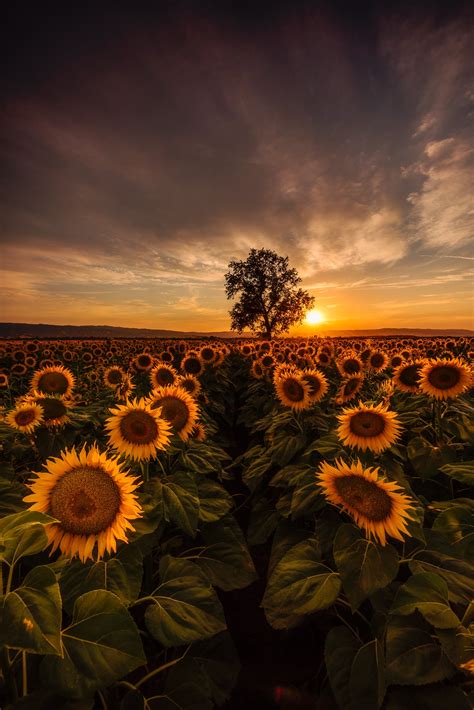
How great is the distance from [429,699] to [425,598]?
405 mm

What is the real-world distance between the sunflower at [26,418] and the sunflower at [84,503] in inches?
85.7

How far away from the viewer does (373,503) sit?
208 centimetres

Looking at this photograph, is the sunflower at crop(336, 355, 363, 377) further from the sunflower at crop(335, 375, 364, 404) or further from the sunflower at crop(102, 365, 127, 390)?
the sunflower at crop(102, 365, 127, 390)

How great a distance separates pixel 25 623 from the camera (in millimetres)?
1133

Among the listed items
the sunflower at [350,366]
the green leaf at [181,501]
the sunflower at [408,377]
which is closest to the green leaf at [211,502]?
the green leaf at [181,501]

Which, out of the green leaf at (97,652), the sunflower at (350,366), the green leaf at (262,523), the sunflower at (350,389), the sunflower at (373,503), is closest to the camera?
the green leaf at (97,652)

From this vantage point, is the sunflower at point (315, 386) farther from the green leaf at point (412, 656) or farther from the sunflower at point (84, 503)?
the sunflower at point (84, 503)

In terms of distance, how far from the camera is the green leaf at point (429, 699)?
4.92 feet

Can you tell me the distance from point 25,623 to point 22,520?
1.36 ft

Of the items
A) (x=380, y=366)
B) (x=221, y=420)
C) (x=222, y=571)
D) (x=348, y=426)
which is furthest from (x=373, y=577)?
(x=221, y=420)

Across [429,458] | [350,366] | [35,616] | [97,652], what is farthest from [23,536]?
[350,366]

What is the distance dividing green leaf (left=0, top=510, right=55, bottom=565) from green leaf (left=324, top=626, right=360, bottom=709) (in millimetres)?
1631

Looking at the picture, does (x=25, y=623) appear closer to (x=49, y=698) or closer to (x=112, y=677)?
(x=112, y=677)

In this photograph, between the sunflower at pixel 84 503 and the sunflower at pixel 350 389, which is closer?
the sunflower at pixel 84 503
